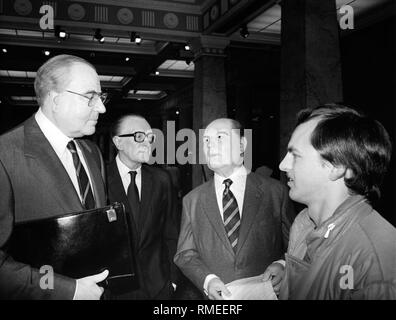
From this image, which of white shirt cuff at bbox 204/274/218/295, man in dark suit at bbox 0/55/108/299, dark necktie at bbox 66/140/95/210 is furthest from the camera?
white shirt cuff at bbox 204/274/218/295

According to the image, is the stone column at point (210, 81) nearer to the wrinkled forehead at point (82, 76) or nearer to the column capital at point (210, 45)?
the column capital at point (210, 45)

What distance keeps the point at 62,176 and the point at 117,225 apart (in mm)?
296

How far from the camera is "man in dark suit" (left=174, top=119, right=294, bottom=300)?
168cm

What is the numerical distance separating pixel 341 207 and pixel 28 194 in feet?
3.72

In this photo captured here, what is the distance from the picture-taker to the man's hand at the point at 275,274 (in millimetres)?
1546

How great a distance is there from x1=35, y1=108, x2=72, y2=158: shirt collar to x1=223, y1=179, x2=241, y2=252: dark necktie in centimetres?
88

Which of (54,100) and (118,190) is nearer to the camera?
(54,100)

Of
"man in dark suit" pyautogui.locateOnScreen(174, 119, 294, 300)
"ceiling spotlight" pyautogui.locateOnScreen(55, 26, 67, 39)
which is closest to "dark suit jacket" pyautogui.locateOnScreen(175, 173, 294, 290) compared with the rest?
"man in dark suit" pyautogui.locateOnScreen(174, 119, 294, 300)

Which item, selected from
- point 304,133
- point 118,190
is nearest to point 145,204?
point 118,190

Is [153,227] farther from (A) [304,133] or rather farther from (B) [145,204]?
(A) [304,133]

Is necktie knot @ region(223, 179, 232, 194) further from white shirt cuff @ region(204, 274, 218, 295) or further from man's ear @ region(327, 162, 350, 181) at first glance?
man's ear @ region(327, 162, 350, 181)

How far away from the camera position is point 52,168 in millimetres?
1274

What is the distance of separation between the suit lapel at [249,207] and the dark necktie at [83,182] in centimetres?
77

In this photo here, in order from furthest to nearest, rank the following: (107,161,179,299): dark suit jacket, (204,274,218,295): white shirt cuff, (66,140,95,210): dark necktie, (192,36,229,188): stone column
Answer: (192,36,229,188): stone column, (107,161,179,299): dark suit jacket, (204,274,218,295): white shirt cuff, (66,140,95,210): dark necktie
